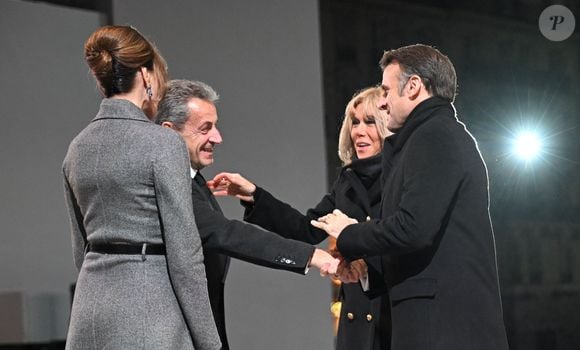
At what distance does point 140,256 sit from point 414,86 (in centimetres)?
93

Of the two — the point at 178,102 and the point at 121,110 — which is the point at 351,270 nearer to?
the point at 178,102

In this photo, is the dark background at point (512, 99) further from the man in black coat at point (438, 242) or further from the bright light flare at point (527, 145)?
the man in black coat at point (438, 242)

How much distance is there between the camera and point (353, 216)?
3.28 meters

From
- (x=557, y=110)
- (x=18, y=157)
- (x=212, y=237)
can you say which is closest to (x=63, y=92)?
(x=18, y=157)

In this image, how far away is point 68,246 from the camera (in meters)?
4.36

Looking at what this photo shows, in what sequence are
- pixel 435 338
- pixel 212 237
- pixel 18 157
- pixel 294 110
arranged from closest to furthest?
pixel 435 338 → pixel 212 237 → pixel 18 157 → pixel 294 110

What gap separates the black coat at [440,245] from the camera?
8.16 feet

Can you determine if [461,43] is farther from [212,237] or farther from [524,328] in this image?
[212,237]

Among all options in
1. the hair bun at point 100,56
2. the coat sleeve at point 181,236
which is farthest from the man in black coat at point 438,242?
the hair bun at point 100,56

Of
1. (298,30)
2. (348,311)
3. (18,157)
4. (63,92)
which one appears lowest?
(348,311)

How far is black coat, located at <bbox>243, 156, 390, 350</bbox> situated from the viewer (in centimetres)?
298

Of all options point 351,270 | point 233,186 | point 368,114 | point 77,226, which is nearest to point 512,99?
point 368,114

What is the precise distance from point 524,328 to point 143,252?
12.8 feet

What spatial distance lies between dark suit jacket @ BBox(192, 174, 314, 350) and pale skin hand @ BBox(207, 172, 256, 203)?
60cm
